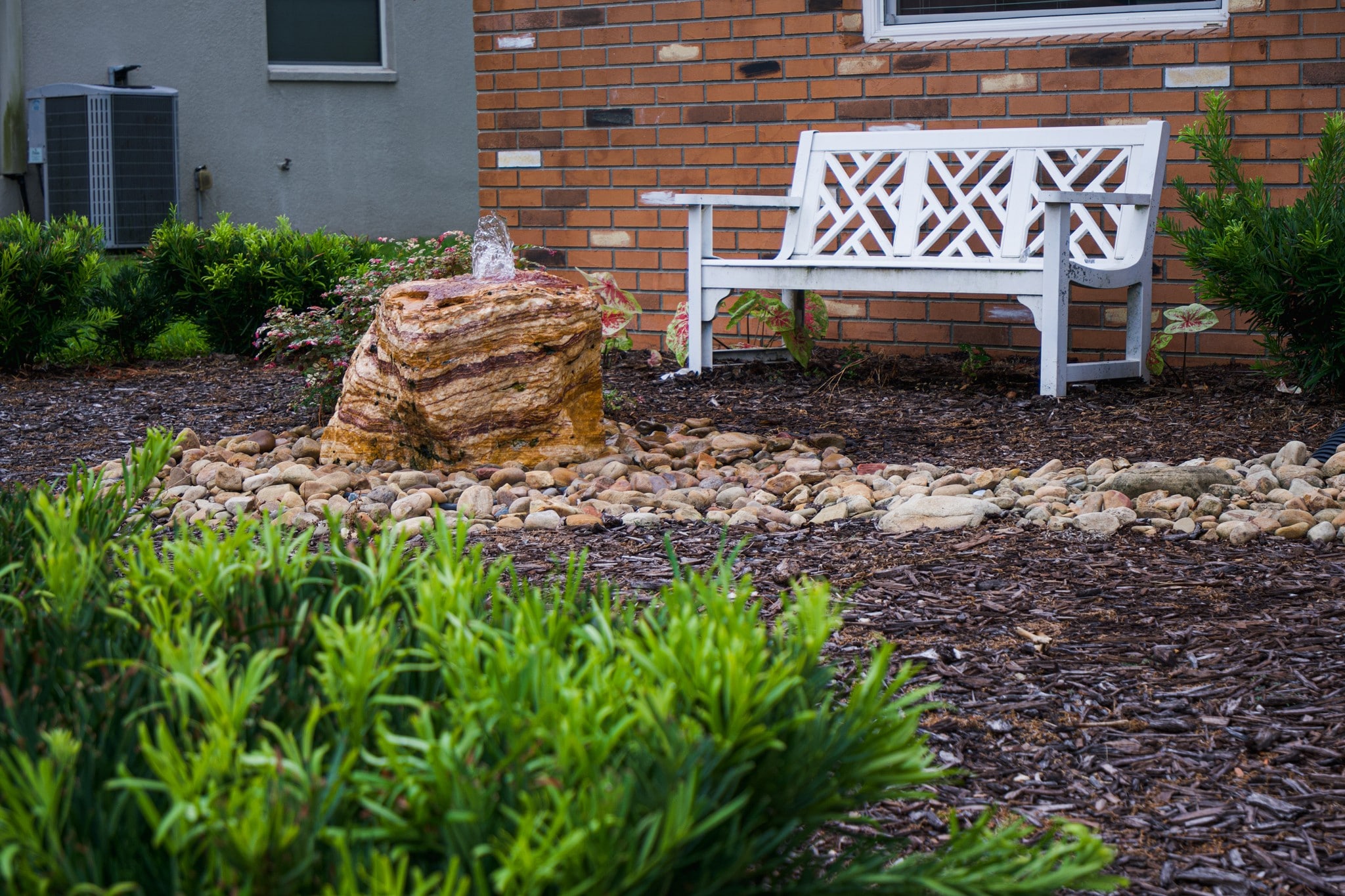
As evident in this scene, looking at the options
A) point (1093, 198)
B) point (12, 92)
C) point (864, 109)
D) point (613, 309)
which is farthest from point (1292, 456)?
point (12, 92)

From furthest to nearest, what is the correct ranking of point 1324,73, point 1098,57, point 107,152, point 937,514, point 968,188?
point 107,152
point 968,188
point 1098,57
point 1324,73
point 937,514

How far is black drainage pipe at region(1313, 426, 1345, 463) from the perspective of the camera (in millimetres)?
3801

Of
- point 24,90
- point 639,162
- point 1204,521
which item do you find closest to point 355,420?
point 1204,521

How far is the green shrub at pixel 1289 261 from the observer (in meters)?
4.25

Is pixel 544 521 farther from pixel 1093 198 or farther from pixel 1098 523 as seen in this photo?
pixel 1093 198

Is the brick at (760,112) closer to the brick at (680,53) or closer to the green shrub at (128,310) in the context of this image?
the brick at (680,53)

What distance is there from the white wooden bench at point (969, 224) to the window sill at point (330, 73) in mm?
5910

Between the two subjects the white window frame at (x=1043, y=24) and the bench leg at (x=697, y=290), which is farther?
the bench leg at (x=697, y=290)

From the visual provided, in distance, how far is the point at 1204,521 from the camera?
124 inches

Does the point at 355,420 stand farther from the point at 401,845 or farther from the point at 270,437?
the point at 401,845

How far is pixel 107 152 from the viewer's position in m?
10.0

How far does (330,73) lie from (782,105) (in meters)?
6.13

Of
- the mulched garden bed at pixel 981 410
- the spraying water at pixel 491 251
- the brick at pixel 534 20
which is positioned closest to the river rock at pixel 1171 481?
the mulched garden bed at pixel 981 410

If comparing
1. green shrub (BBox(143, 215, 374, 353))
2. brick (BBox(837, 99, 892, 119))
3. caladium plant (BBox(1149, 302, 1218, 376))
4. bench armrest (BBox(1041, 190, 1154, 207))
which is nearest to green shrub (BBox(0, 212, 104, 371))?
green shrub (BBox(143, 215, 374, 353))
